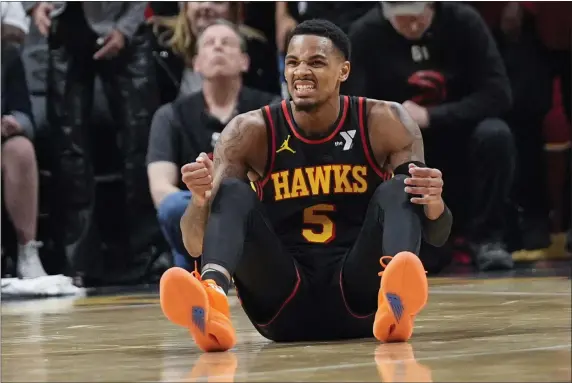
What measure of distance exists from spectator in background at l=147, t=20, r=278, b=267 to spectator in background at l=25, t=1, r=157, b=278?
1.31ft

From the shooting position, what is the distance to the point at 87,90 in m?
7.46

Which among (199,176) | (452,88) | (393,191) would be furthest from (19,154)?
(393,191)

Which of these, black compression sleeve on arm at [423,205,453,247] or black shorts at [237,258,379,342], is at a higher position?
black compression sleeve on arm at [423,205,453,247]

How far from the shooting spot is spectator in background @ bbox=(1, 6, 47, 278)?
279 inches

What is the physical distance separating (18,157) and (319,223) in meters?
3.78

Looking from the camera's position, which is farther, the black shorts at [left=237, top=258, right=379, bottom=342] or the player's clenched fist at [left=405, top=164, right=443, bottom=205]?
the black shorts at [left=237, top=258, right=379, bottom=342]

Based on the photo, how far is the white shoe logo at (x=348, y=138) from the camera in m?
3.73

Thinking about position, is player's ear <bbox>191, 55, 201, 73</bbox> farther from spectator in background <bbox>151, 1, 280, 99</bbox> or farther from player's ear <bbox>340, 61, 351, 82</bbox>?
player's ear <bbox>340, 61, 351, 82</bbox>

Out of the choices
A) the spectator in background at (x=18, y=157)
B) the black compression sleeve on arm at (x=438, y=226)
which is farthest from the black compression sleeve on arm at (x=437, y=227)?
the spectator in background at (x=18, y=157)

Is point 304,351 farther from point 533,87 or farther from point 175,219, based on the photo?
point 533,87

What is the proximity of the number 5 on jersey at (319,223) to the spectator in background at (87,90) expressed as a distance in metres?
3.94

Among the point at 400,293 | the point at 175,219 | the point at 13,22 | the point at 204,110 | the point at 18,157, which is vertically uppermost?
the point at 13,22

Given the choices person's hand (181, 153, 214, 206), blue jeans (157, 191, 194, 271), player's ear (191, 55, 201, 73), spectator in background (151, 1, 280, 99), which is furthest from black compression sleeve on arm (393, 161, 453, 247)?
spectator in background (151, 1, 280, 99)

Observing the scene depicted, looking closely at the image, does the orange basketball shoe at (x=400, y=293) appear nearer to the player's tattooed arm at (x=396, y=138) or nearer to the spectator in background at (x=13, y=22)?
the player's tattooed arm at (x=396, y=138)
